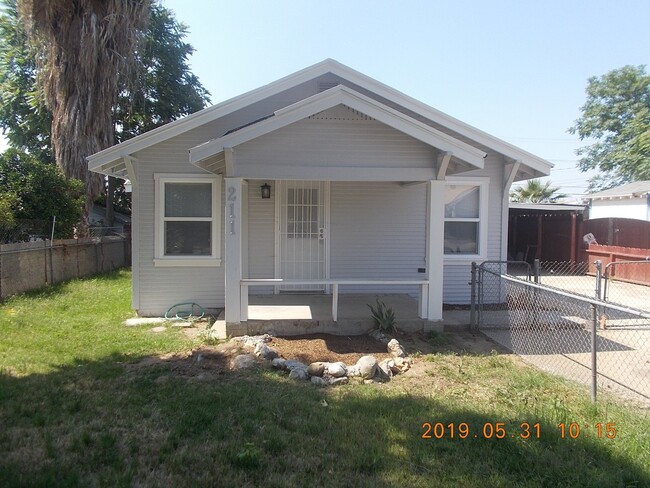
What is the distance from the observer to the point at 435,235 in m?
6.53

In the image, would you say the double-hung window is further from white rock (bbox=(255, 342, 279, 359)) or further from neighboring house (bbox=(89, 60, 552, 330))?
white rock (bbox=(255, 342, 279, 359))

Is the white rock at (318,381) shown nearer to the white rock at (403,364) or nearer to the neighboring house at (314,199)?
the white rock at (403,364)

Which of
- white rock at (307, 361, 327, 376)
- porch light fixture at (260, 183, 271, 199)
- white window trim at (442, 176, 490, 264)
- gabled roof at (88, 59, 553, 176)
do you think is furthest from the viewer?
white window trim at (442, 176, 490, 264)

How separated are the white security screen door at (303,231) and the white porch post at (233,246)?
220cm

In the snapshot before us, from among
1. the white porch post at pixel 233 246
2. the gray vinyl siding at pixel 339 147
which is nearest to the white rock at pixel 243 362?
the white porch post at pixel 233 246

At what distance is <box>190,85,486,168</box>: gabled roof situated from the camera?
19.3 ft

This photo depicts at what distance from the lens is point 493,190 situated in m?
8.85

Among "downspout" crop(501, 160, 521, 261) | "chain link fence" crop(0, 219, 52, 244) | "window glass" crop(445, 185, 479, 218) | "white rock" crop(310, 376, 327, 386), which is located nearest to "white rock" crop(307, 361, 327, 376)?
"white rock" crop(310, 376, 327, 386)

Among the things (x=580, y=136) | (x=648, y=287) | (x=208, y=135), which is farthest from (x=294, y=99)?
(x=580, y=136)

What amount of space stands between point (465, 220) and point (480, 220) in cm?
29

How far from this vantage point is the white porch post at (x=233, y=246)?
6234 millimetres

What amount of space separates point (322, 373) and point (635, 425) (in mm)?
2925

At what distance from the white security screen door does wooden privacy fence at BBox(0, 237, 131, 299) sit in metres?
5.55

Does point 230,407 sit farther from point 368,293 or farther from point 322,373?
point 368,293
